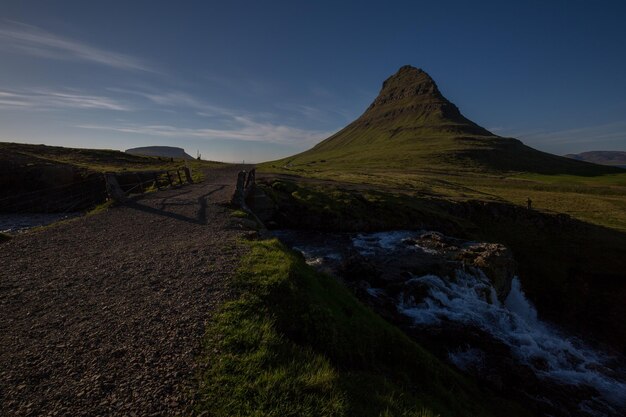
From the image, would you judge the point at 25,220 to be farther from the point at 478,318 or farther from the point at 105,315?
the point at 478,318

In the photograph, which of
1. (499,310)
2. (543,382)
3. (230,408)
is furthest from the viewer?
(499,310)

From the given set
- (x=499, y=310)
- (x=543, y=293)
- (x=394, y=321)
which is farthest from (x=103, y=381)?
(x=543, y=293)

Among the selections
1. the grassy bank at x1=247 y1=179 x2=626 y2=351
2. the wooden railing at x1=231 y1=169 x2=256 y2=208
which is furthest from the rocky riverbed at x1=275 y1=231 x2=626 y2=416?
the wooden railing at x1=231 y1=169 x2=256 y2=208

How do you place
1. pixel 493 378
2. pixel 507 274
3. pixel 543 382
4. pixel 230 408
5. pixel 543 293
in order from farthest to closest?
pixel 543 293
pixel 507 274
pixel 543 382
pixel 493 378
pixel 230 408

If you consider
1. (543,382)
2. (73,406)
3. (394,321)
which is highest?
(73,406)

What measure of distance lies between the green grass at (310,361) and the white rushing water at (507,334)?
15.9ft

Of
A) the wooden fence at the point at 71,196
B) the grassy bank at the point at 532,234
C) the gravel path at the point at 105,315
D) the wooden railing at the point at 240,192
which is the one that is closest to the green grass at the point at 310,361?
the gravel path at the point at 105,315

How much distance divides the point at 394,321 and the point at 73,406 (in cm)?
1395

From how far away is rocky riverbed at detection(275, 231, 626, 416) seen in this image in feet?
44.8

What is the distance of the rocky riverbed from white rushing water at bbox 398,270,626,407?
0.19 ft

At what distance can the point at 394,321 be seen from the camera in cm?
1633

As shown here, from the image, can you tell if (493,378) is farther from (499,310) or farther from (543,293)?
(543,293)

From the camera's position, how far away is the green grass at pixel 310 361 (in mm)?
6023

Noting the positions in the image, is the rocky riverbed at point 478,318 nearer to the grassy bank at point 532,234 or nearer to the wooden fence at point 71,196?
the grassy bank at point 532,234
